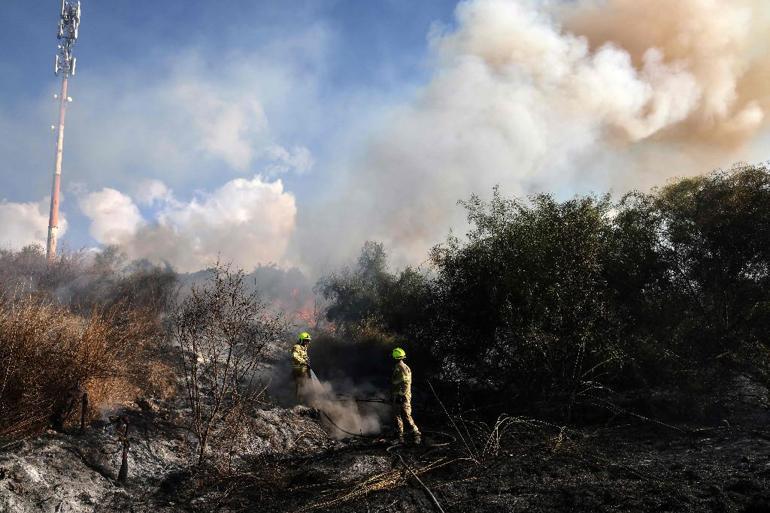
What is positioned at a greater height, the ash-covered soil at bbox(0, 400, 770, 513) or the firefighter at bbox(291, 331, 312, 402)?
the firefighter at bbox(291, 331, 312, 402)

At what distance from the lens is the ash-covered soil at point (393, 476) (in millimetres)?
6629

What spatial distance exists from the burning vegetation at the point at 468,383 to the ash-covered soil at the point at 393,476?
0.04 meters

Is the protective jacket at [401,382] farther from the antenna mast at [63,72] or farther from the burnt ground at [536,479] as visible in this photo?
the antenna mast at [63,72]

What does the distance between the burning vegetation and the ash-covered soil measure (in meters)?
0.04

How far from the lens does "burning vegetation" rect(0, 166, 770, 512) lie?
24.8 feet

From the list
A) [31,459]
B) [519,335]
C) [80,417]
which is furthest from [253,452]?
[519,335]

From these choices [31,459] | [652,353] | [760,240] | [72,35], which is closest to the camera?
[31,459]

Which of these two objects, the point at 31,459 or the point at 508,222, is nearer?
the point at 31,459

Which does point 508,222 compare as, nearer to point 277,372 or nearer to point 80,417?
point 277,372

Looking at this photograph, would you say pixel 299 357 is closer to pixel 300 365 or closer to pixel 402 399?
pixel 300 365

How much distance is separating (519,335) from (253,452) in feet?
27.2

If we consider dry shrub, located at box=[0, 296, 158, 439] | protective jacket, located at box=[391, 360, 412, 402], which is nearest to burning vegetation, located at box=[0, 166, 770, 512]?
dry shrub, located at box=[0, 296, 158, 439]

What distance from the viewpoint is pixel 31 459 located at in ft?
24.1

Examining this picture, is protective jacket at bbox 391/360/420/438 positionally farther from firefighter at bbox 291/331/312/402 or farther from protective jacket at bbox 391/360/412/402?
firefighter at bbox 291/331/312/402
